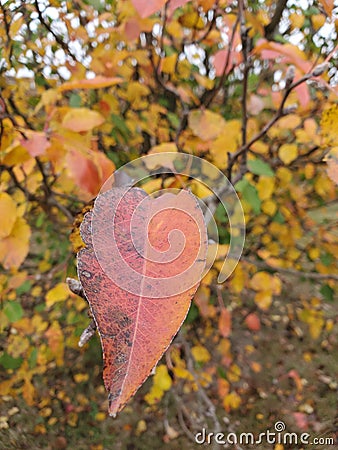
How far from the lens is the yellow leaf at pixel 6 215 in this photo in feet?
2.09

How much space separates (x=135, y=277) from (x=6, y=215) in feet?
1.60

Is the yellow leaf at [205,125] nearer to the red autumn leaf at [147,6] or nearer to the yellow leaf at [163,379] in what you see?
the red autumn leaf at [147,6]

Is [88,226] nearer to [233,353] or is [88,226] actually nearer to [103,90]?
[103,90]

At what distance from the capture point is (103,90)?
1225 mm

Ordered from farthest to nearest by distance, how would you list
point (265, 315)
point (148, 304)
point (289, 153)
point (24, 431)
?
point (265, 315) < point (24, 431) < point (289, 153) < point (148, 304)

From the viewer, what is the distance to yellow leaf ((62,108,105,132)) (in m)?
0.65

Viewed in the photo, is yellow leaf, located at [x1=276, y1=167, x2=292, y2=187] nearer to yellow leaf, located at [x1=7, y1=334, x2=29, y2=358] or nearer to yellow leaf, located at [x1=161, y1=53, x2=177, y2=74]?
yellow leaf, located at [x1=161, y1=53, x2=177, y2=74]

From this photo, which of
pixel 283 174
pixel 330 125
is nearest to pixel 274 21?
pixel 283 174

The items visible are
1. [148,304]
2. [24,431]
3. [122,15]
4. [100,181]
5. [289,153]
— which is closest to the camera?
[148,304]

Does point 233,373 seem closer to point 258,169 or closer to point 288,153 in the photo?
point 288,153

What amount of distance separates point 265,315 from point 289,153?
117 cm

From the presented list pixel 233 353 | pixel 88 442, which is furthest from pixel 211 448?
pixel 233 353

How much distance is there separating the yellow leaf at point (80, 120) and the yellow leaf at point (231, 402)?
3.67 feet

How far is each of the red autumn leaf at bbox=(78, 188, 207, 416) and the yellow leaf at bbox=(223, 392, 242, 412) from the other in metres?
1.33
